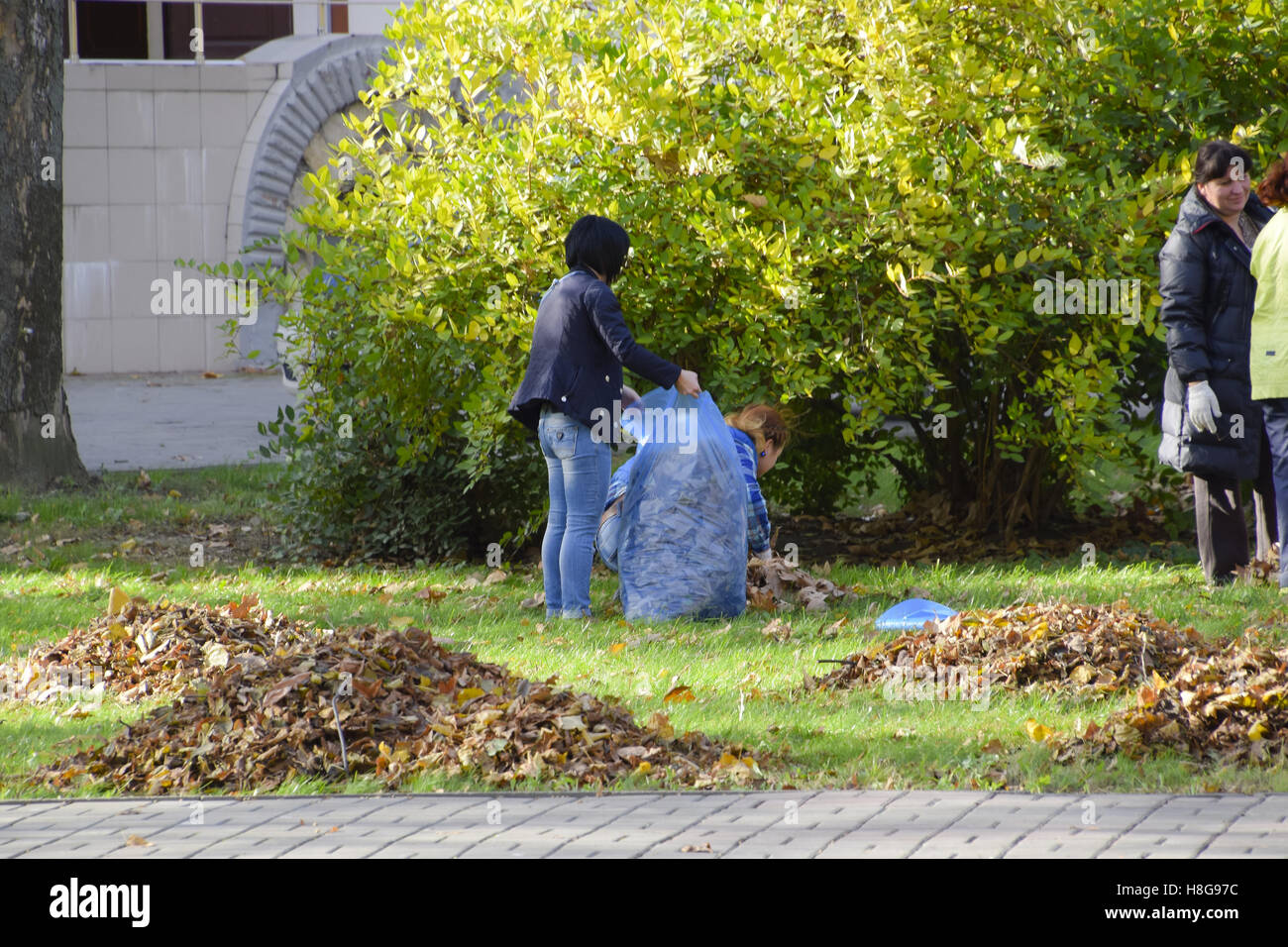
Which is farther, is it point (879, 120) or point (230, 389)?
point (230, 389)

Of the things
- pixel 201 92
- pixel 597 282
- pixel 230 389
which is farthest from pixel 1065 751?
pixel 201 92

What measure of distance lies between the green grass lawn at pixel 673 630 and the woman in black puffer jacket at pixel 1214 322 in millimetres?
650

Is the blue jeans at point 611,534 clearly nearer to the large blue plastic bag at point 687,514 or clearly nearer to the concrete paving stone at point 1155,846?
the large blue plastic bag at point 687,514

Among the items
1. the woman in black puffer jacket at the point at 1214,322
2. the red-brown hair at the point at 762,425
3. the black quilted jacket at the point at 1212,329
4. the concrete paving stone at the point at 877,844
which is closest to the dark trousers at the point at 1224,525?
the woman in black puffer jacket at the point at 1214,322

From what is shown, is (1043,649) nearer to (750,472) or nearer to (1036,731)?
(1036,731)

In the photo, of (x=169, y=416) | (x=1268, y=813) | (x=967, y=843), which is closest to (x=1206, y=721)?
(x=1268, y=813)

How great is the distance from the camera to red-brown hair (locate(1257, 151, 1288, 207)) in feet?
22.7

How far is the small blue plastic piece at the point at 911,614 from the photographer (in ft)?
21.7

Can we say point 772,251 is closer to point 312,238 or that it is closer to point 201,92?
point 312,238

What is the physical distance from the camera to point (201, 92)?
18.4 meters

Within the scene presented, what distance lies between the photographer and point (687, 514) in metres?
7.16

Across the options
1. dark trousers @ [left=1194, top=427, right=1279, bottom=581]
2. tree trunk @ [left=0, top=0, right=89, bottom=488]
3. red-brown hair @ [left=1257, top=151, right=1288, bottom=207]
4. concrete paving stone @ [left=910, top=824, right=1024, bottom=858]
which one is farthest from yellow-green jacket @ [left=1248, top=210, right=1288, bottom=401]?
tree trunk @ [left=0, top=0, right=89, bottom=488]

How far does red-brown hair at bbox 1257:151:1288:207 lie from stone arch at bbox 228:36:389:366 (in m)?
13.1

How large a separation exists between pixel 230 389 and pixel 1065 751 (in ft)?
46.1
